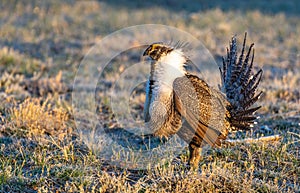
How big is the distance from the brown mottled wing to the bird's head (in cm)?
30

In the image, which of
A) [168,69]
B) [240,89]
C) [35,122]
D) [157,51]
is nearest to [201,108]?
[168,69]

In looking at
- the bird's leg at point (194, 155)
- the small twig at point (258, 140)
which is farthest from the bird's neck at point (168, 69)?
the small twig at point (258, 140)

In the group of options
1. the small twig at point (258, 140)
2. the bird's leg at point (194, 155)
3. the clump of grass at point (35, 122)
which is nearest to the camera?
the bird's leg at point (194, 155)

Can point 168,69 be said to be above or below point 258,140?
above

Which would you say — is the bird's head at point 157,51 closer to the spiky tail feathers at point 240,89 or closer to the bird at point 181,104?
the bird at point 181,104

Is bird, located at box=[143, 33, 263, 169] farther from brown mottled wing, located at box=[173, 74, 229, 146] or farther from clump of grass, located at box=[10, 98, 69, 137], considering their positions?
clump of grass, located at box=[10, 98, 69, 137]

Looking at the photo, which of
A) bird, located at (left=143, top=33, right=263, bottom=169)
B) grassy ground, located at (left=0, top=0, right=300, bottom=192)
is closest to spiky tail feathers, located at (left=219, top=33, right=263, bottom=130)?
bird, located at (left=143, top=33, right=263, bottom=169)

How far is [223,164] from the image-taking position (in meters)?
4.75

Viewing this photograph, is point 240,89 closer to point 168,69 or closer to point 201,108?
point 201,108

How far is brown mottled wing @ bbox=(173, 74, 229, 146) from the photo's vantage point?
4.44 m

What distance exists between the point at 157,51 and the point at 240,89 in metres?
1.12

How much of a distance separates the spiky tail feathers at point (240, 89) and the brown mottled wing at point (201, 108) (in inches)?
9.7

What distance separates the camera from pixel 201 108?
4.56 metres

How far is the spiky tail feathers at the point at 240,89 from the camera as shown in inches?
198
